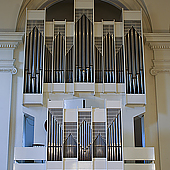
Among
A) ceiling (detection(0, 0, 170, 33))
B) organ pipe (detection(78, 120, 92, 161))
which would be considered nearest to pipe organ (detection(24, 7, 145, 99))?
ceiling (detection(0, 0, 170, 33))

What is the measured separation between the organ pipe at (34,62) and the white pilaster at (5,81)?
18.7 inches

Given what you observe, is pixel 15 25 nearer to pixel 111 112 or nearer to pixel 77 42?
pixel 77 42

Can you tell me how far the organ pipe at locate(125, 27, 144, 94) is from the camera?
8.95m

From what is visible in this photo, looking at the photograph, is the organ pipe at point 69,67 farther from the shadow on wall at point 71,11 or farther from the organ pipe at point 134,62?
the shadow on wall at point 71,11

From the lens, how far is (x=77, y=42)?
9.28 m

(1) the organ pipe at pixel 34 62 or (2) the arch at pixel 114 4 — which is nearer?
(1) the organ pipe at pixel 34 62

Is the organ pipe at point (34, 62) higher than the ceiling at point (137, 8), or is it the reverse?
the ceiling at point (137, 8)

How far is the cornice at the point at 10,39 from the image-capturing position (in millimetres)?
9484

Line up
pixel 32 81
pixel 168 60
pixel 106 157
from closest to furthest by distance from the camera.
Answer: pixel 106 157 < pixel 32 81 < pixel 168 60

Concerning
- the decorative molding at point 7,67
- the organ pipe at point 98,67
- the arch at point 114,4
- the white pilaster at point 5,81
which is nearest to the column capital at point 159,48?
the arch at point 114,4

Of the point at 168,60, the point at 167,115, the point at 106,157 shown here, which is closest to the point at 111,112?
the point at 106,157

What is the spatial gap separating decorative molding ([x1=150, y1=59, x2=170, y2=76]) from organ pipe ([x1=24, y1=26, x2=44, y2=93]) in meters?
3.12

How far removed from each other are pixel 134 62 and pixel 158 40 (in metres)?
1.12

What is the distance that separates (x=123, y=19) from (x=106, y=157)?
3.88 m
